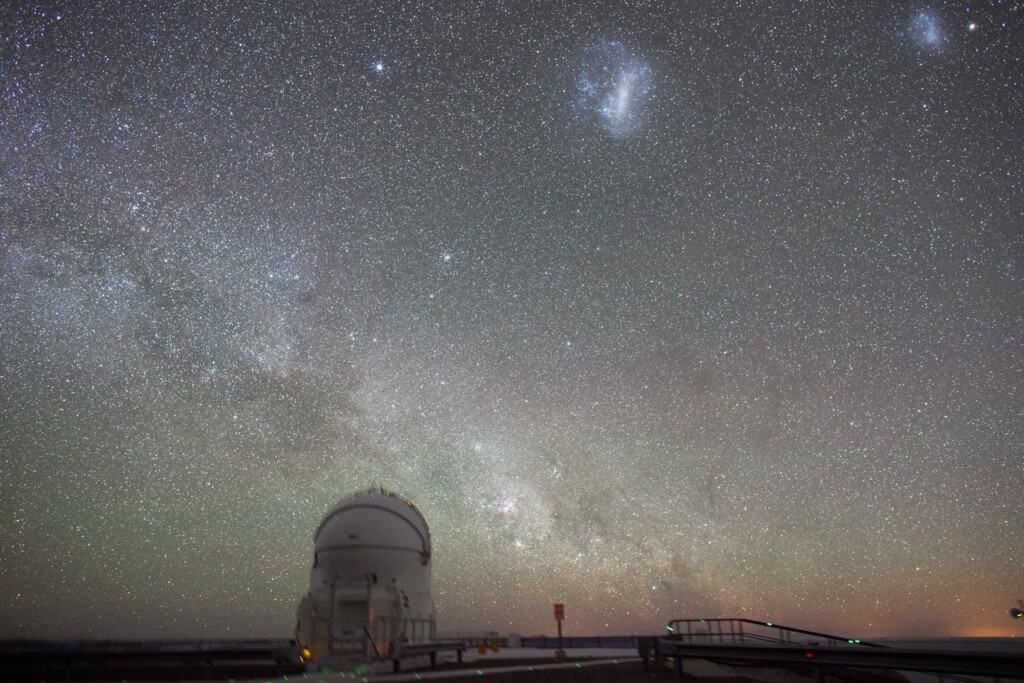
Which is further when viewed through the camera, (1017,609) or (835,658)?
(1017,609)

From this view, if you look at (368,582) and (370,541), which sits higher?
(370,541)

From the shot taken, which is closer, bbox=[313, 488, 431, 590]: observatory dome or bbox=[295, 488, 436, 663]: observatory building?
bbox=[295, 488, 436, 663]: observatory building

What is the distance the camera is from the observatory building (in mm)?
25078

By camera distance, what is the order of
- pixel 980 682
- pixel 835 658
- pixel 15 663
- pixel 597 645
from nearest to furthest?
1. pixel 835 658
2. pixel 15 663
3. pixel 980 682
4. pixel 597 645

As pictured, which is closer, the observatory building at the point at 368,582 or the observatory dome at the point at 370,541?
the observatory building at the point at 368,582

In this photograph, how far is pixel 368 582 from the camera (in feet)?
86.1

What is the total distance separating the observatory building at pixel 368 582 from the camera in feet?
82.3

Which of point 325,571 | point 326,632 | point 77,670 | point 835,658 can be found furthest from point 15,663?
point 835,658

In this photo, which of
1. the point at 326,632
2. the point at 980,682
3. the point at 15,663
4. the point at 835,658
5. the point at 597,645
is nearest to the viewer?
the point at 835,658

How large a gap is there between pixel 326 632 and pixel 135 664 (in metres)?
9.63

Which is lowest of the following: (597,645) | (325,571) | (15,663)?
(597,645)

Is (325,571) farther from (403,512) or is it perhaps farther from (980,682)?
(980,682)

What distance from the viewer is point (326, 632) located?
25266 millimetres

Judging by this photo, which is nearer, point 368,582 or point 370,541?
point 368,582
